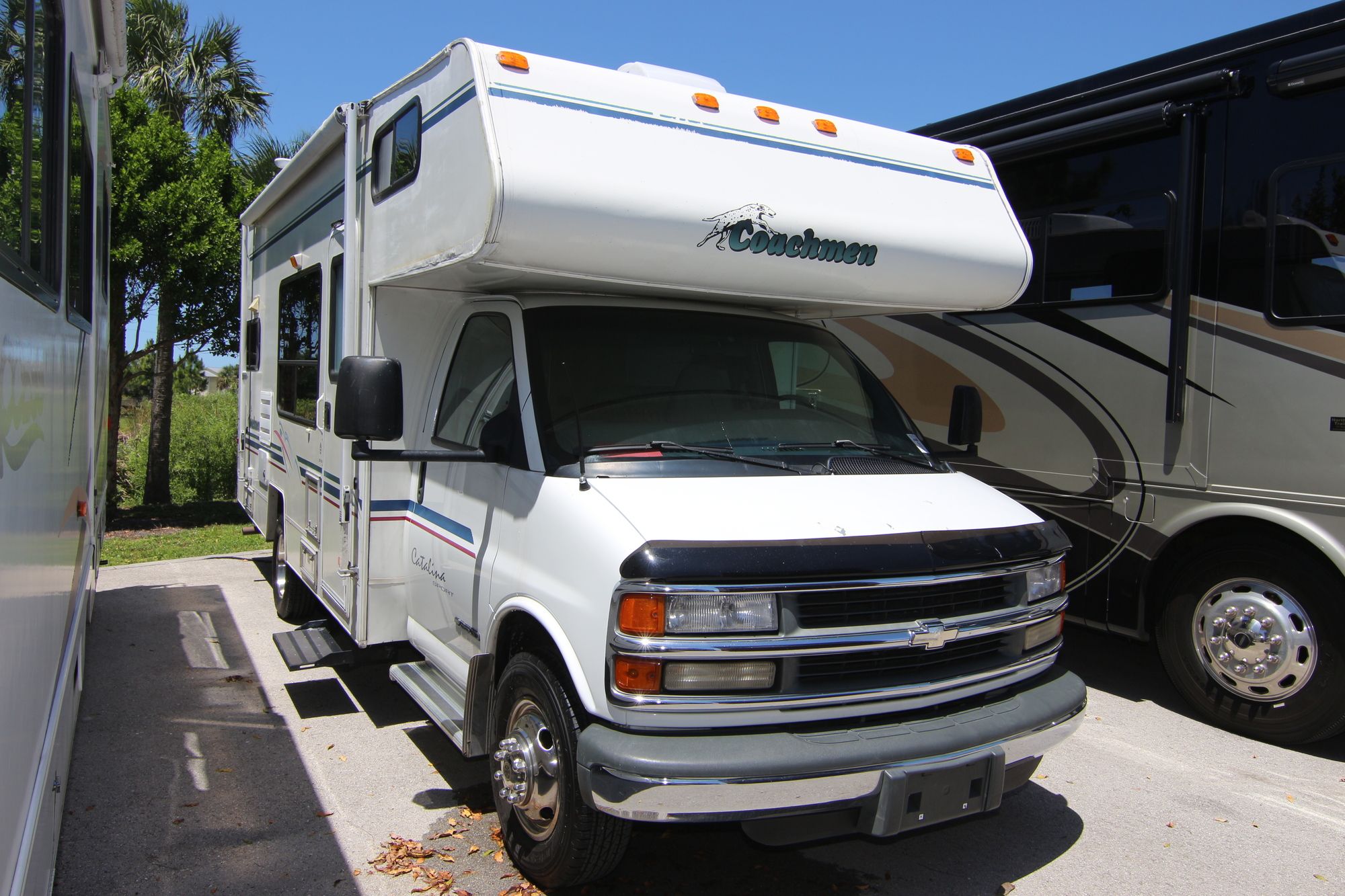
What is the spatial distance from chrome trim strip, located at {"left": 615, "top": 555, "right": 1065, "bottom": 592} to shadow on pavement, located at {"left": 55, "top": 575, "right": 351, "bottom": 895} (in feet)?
5.72

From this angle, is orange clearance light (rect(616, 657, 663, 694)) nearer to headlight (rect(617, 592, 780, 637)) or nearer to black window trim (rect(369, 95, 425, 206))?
headlight (rect(617, 592, 780, 637))

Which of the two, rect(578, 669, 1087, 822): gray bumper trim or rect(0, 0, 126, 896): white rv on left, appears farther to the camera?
rect(578, 669, 1087, 822): gray bumper trim

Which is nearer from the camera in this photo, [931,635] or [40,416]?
[40,416]

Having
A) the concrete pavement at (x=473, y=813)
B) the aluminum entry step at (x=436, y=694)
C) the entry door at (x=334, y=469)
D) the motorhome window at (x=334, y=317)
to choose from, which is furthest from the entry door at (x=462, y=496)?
the motorhome window at (x=334, y=317)

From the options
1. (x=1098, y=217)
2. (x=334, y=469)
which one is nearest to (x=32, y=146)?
(x=334, y=469)

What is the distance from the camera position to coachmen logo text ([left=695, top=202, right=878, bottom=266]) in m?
3.77

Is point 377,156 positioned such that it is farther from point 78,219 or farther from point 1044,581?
point 1044,581

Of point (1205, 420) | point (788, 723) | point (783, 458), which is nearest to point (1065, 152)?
point (1205, 420)

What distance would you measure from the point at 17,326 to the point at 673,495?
1.91 meters

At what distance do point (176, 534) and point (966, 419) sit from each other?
10.8 metres

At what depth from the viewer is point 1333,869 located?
389 cm

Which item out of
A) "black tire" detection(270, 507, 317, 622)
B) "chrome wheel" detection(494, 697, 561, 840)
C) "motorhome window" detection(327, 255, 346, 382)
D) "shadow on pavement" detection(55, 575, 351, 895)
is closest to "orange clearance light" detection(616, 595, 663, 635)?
"chrome wheel" detection(494, 697, 561, 840)

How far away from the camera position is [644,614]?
9.75 ft

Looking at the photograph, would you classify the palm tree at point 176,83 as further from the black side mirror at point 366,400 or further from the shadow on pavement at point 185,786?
the black side mirror at point 366,400
